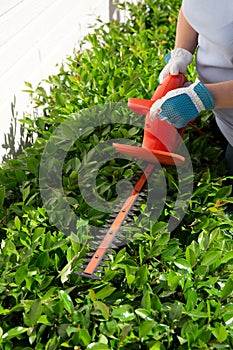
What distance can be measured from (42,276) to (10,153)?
3.04ft

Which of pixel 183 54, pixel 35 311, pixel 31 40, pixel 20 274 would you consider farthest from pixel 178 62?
pixel 35 311

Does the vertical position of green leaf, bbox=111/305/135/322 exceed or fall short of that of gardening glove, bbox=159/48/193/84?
it falls short

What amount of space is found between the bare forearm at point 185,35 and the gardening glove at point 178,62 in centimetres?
6

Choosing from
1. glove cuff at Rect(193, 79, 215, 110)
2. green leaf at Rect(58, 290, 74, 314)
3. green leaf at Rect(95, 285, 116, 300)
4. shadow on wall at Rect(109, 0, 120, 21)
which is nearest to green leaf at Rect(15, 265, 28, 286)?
green leaf at Rect(58, 290, 74, 314)

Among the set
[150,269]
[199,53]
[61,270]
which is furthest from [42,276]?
[199,53]

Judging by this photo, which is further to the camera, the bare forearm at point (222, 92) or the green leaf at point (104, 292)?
the bare forearm at point (222, 92)

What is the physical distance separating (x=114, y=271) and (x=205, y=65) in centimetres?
105

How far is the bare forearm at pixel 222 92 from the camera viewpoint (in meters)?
2.17

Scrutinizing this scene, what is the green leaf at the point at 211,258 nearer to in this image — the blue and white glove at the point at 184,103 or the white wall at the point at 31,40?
the blue and white glove at the point at 184,103

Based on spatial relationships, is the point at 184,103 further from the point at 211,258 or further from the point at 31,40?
the point at 31,40

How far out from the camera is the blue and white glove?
2.12m

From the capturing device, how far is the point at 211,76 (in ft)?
8.02

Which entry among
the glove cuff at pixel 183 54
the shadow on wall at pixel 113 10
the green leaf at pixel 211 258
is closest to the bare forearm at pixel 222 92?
the glove cuff at pixel 183 54

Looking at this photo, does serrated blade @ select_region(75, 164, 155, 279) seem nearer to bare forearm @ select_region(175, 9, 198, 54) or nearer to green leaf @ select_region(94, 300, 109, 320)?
green leaf @ select_region(94, 300, 109, 320)
